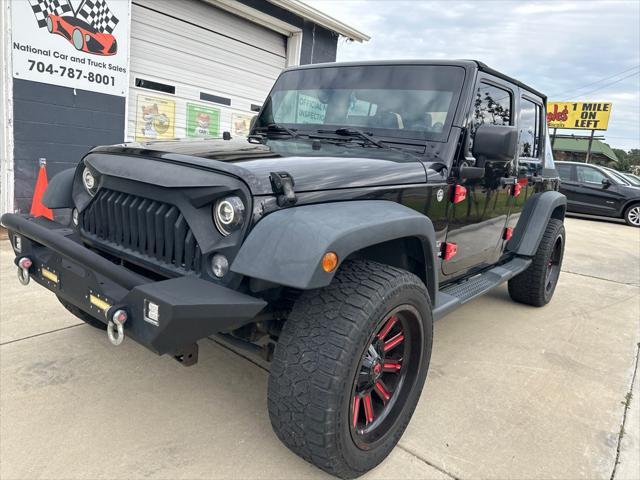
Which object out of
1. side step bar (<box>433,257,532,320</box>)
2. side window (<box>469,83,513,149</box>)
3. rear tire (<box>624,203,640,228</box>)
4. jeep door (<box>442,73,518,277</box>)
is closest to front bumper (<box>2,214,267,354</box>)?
side step bar (<box>433,257,532,320</box>)

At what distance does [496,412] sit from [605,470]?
0.57 metres

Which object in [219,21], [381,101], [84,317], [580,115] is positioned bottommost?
[84,317]

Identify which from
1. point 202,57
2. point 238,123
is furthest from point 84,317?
point 238,123

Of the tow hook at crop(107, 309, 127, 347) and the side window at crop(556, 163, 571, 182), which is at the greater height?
the side window at crop(556, 163, 571, 182)

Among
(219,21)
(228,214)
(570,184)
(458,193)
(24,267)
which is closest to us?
(228,214)

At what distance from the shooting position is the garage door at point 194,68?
23.2 feet

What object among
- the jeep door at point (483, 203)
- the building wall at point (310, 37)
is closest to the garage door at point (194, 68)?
the building wall at point (310, 37)

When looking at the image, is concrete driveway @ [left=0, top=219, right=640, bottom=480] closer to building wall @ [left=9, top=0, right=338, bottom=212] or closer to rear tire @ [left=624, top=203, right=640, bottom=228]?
building wall @ [left=9, top=0, right=338, bottom=212]

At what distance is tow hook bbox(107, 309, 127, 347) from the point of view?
1.74 meters

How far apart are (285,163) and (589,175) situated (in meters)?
13.1

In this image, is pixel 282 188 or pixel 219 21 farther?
pixel 219 21

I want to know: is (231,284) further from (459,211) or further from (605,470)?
(605,470)

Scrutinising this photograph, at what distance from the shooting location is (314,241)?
171cm

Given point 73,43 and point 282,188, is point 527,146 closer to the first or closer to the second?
point 282,188
